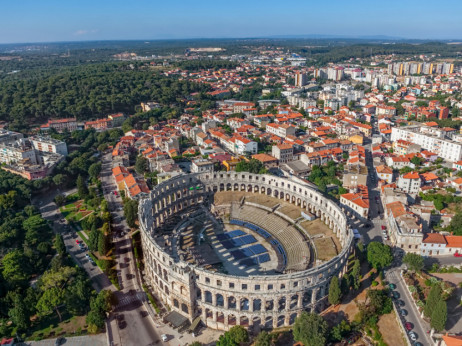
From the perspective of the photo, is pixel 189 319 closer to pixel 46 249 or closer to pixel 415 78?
pixel 46 249

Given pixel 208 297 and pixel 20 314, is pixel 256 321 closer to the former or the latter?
pixel 208 297

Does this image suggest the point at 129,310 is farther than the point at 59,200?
No

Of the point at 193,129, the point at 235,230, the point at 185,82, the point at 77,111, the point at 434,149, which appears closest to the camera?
the point at 235,230

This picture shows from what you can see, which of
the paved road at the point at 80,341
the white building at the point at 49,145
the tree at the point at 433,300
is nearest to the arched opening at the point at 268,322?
A: the tree at the point at 433,300

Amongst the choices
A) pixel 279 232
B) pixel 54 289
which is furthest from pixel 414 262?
pixel 54 289

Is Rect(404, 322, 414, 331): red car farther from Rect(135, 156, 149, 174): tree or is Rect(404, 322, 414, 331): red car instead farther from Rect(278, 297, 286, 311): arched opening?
Rect(135, 156, 149, 174): tree

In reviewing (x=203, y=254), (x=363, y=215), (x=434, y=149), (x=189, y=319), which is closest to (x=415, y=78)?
(x=434, y=149)
